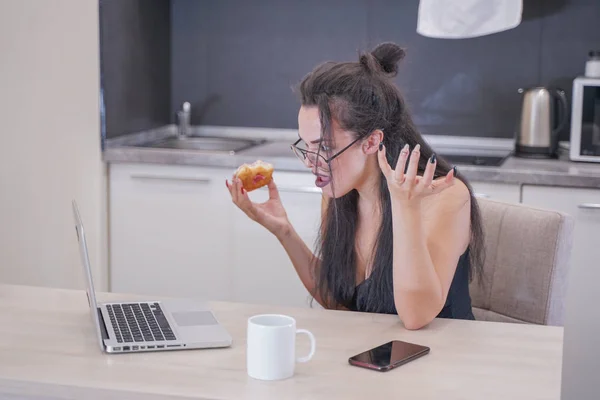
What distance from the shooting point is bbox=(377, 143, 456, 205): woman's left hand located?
1.51 metres

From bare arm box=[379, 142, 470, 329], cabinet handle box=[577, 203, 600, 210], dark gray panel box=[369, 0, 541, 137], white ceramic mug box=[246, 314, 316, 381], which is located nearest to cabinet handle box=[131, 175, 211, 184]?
dark gray panel box=[369, 0, 541, 137]

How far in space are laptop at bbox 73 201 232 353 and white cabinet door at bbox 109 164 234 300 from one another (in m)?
1.38

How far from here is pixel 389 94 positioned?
74.5 inches

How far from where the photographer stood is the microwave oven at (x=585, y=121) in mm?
3059

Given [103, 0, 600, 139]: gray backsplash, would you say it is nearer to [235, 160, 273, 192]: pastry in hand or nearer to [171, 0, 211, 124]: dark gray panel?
[171, 0, 211, 124]: dark gray panel

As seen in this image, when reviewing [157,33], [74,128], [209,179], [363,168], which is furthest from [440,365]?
[157,33]

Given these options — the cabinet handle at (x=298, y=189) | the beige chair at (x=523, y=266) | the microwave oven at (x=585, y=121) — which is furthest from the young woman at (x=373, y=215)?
the microwave oven at (x=585, y=121)

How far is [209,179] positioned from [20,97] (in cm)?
70

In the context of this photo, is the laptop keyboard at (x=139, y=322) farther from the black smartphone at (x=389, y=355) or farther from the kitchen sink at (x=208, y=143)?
the kitchen sink at (x=208, y=143)

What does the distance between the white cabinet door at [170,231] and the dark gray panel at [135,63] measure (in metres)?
0.26

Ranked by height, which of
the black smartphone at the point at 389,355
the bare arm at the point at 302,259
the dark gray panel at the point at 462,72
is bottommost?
the black smartphone at the point at 389,355

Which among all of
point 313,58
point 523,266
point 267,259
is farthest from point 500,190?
point 313,58

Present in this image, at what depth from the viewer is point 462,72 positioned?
351cm

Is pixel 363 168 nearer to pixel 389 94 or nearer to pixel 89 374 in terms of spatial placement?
pixel 389 94
